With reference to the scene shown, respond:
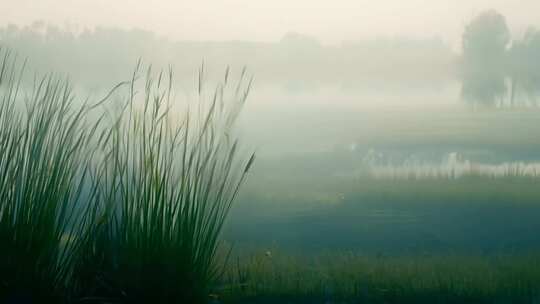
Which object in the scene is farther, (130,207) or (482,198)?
(482,198)

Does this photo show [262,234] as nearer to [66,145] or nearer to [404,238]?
[404,238]

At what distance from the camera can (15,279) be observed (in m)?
2.97

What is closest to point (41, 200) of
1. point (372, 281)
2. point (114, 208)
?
point (114, 208)

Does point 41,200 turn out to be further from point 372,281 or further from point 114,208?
point 372,281

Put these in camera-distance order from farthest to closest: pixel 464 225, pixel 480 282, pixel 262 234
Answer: pixel 464 225
pixel 262 234
pixel 480 282

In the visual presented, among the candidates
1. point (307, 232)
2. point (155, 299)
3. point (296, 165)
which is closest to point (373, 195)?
point (296, 165)

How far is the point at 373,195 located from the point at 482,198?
944 mm

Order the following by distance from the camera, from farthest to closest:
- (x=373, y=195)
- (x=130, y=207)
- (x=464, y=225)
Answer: (x=373, y=195) → (x=464, y=225) → (x=130, y=207)

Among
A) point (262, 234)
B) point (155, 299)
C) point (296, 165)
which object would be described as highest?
point (296, 165)

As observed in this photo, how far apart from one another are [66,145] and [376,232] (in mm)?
2813

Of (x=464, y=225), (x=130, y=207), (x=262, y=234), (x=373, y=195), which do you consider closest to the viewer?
(x=130, y=207)

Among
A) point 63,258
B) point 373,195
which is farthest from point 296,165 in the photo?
point 63,258

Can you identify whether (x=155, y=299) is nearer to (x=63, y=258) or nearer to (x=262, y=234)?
(x=63, y=258)

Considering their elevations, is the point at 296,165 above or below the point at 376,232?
above
